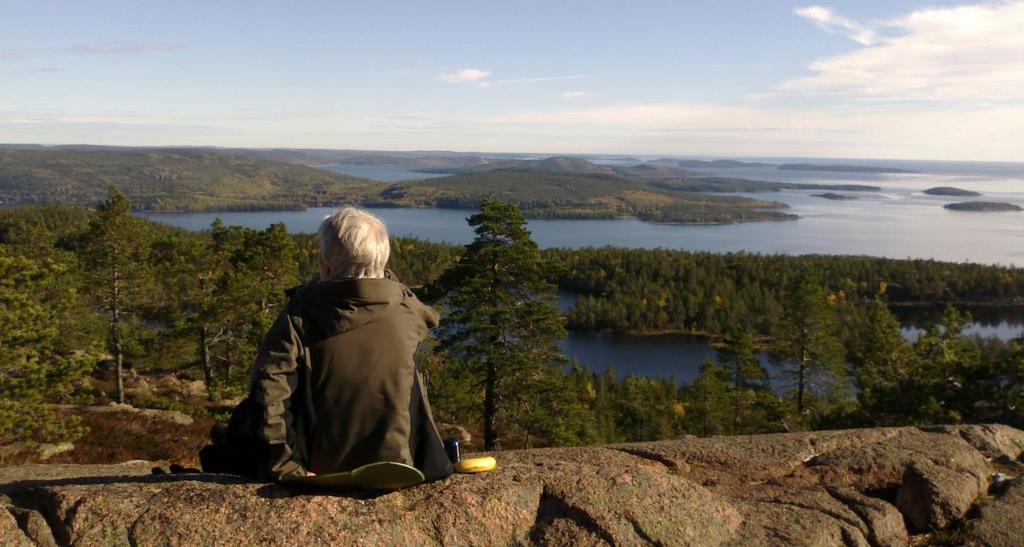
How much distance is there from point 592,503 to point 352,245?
2201 millimetres

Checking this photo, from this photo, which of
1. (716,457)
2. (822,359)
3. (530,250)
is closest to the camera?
(716,457)

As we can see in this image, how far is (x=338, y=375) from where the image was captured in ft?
11.3

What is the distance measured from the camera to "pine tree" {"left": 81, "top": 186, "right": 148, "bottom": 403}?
21953mm

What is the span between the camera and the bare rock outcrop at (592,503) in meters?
3.54

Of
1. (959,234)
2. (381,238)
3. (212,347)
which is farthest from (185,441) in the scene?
(959,234)

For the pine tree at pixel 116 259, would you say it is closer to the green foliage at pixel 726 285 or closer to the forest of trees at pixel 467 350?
the forest of trees at pixel 467 350

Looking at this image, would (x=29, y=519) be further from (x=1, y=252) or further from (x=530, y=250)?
(x=530, y=250)

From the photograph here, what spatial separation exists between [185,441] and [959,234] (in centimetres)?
17468

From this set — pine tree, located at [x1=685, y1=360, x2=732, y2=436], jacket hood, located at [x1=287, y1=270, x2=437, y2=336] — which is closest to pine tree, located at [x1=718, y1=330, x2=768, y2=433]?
pine tree, located at [x1=685, y1=360, x2=732, y2=436]

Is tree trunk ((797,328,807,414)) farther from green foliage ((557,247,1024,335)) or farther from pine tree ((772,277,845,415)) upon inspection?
green foliage ((557,247,1024,335))

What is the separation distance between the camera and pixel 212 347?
28453 mm

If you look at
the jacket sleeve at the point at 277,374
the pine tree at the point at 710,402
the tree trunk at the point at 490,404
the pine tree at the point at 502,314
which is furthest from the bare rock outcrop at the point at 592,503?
the pine tree at the point at 710,402

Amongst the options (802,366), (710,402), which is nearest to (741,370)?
(710,402)

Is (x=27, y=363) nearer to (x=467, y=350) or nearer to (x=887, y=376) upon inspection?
(x=467, y=350)
